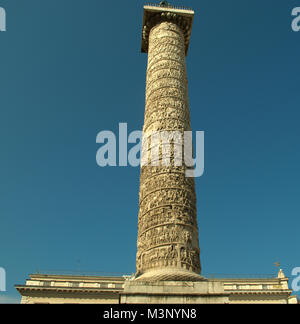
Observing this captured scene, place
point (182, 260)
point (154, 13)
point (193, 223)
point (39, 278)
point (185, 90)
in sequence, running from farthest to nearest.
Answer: point (39, 278)
point (154, 13)
point (185, 90)
point (193, 223)
point (182, 260)

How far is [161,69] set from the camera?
26.6 feet

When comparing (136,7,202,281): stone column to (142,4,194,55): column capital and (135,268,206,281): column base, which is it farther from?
(142,4,194,55): column capital

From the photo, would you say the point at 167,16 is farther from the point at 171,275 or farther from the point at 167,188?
the point at 171,275

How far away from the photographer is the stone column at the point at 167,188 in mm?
5789

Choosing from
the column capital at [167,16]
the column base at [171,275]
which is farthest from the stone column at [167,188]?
the column capital at [167,16]

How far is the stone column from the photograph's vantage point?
5.79 meters

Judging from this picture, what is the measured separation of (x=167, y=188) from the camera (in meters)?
6.50

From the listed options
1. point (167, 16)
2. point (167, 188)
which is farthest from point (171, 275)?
point (167, 16)

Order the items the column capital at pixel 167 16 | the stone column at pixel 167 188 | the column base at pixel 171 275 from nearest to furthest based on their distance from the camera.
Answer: the column base at pixel 171 275 < the stone column at pixel 167 188 < the column capital at pixel 167 16

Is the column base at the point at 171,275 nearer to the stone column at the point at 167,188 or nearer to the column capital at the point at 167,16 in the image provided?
the stone column at the point at 167,188
